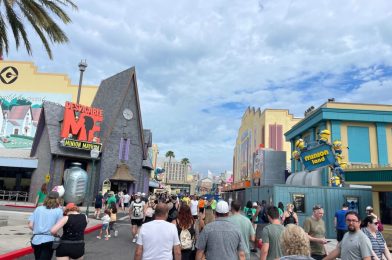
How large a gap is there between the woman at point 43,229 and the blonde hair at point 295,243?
4021 millimetres

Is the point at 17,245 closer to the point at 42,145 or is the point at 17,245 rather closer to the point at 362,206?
the point at 362,206

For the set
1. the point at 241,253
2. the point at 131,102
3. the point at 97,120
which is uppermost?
the point at 131,102

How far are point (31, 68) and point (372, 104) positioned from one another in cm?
6197

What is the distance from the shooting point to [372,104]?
25938 mm

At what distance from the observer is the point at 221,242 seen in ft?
14.9

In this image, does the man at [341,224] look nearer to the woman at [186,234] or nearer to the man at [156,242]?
the woman at [186,234]

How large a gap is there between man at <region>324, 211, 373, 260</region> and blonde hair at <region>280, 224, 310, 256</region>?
148 cm

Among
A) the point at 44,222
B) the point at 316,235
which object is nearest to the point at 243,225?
the point at 316,235

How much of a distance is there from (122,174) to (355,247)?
31.9 m

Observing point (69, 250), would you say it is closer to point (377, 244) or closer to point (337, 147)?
point (377, 244)

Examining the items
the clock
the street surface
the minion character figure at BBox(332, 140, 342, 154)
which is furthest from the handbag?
the clock

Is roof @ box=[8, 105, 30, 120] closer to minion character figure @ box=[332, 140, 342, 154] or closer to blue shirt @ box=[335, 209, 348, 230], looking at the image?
minion character figure @ box=[332, 140, 342, 154]

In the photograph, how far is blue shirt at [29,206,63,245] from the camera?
5.55 meters

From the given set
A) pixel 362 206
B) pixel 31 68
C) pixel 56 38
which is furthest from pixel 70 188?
pixel 31 68
